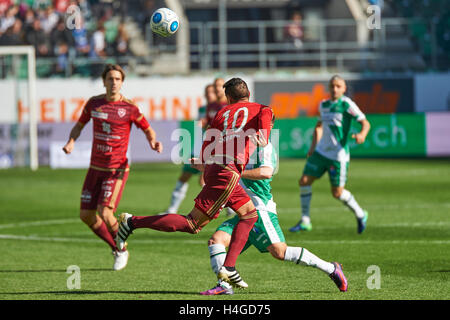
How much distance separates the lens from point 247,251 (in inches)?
468

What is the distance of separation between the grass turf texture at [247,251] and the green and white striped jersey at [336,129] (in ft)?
4.07

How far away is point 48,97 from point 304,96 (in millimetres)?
8967

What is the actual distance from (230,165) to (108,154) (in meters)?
2.92

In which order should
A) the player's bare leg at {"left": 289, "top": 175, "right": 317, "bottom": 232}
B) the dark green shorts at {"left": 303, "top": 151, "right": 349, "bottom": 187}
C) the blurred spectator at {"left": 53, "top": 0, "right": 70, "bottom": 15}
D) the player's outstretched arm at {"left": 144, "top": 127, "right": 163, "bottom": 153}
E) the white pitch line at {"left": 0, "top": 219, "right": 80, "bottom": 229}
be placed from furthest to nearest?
1. the blurred spectator at {"left": 53, "top": 0, "right": 70, "bottom": 15}
2. the white pitch line at {"left": 0, "top": 219, "right": 80, "bottom": 229}
3. the player's bare leg at {"left": 289, "top": 175, "right": 317, "bottom": 232}
4. the dark green shorts at {"left": 303, "top": 151, "right": 349, "bottom": 187}
5. the player's outstretched arm at {"left": 144, "top": 127, "right": 163, "bottom": 153}

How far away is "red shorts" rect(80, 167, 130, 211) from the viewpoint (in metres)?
10.6

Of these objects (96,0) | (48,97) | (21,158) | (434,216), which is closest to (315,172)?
(434,216)

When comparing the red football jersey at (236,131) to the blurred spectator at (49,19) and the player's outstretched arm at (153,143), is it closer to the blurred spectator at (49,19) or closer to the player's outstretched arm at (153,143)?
the player's outstretched arm at (153,143)

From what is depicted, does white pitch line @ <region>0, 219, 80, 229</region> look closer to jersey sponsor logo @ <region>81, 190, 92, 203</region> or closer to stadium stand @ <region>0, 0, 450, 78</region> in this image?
jersey sponsor logo @ <region>81, 190, 92, 203</region>

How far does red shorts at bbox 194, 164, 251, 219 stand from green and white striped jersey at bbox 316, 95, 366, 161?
5498 mm

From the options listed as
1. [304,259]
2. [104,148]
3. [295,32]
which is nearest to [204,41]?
[295,32]

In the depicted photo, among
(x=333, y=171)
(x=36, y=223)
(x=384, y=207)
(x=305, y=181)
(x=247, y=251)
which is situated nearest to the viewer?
(x=247, y=251)

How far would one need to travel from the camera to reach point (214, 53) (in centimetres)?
3369

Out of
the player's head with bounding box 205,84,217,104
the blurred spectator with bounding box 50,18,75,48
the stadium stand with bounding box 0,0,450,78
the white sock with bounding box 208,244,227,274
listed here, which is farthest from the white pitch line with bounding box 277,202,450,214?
the blurred spectator with bounding box 50,18,75,48

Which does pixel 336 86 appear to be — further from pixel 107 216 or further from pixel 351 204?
pixel 107 216
